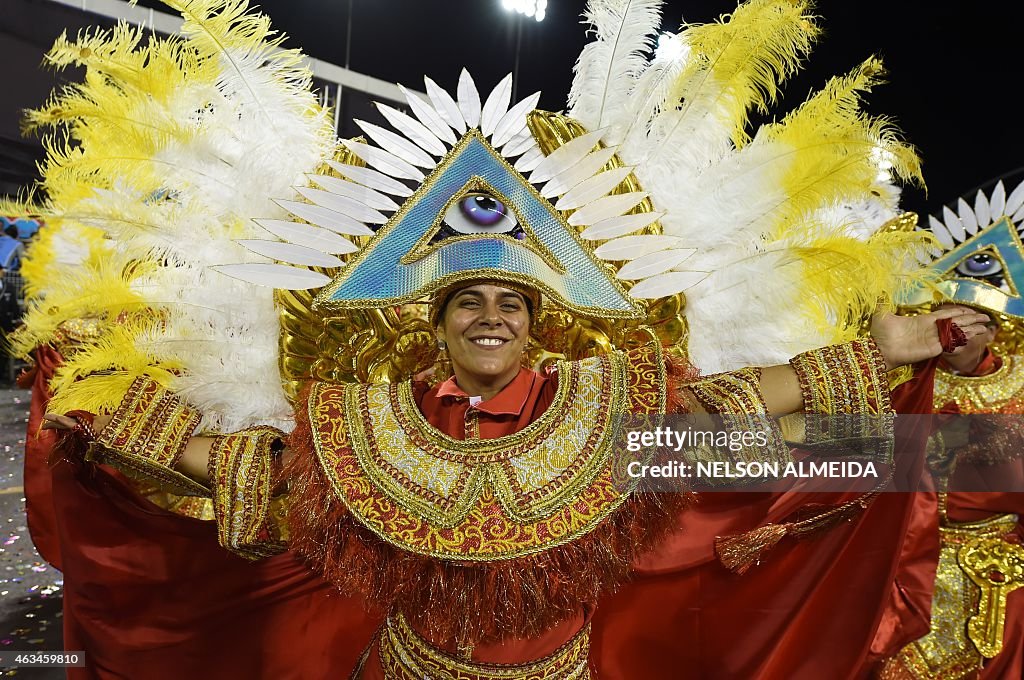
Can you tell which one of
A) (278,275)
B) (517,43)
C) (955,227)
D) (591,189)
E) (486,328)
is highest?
(517,43)

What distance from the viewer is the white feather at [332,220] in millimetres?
1622

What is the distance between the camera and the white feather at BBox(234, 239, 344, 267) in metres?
1.56

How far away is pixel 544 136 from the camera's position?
1819 millimetres

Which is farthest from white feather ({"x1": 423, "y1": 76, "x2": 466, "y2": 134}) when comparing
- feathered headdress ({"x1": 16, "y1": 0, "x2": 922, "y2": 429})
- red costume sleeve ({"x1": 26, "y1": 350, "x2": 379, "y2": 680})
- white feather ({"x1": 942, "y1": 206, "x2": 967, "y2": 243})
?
white feather ({"x1": 942, "y1": 206, "x2": 967, "y2": 243})

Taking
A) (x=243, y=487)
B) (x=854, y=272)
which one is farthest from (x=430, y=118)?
(x=854, y=272)

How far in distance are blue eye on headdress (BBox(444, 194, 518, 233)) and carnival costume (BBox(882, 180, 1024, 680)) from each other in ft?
5.46

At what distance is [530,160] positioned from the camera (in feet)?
5.94

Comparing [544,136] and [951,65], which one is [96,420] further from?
[951,65]

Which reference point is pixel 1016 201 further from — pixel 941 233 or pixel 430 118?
pixel 430 118

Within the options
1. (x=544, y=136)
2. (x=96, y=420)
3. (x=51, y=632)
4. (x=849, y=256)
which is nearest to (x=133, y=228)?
(x=96, y=420)

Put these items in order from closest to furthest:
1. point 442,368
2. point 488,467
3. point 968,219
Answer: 1. point 488,467
2. point 442,368
3. point 968,219

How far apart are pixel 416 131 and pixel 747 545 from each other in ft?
4.38

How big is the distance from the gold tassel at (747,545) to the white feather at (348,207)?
1.20m

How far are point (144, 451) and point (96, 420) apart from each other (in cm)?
14
